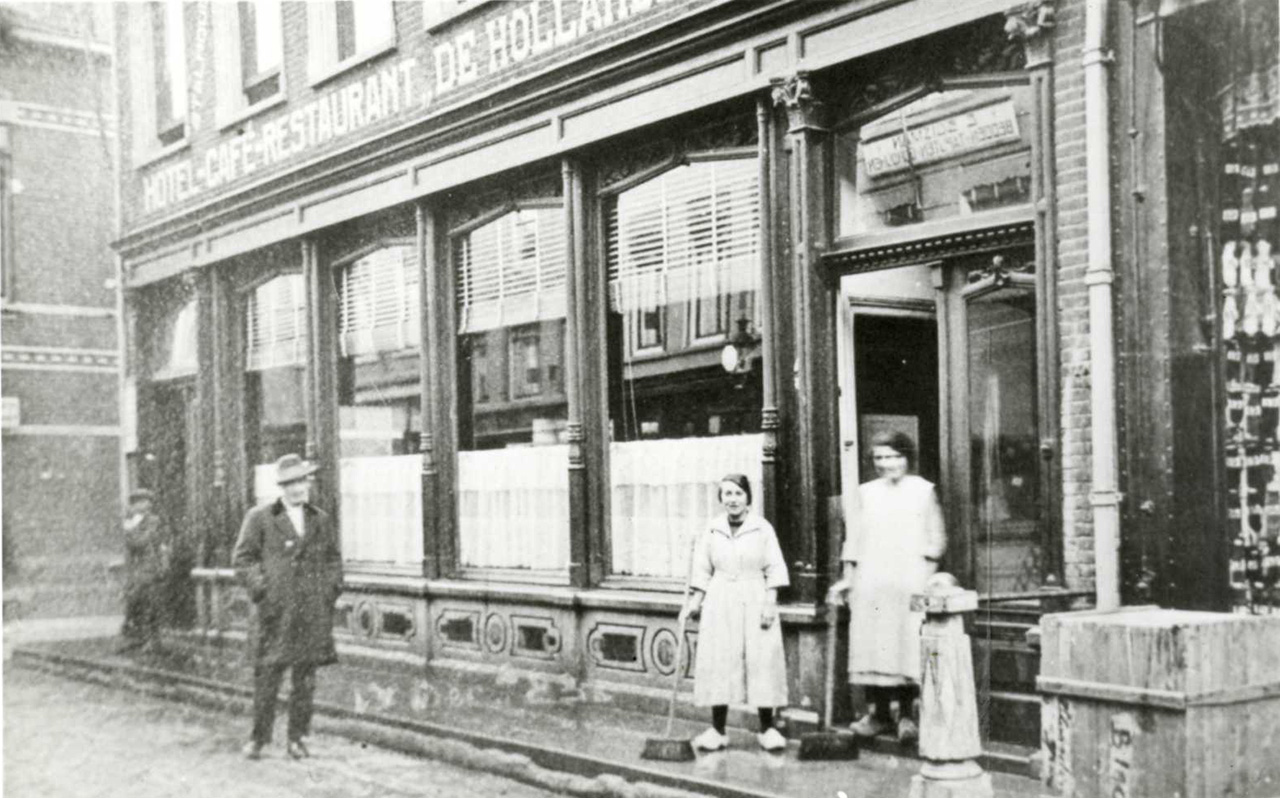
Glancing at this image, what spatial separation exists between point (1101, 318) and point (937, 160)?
5.12 ft

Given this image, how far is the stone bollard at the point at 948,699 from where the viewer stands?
19.1 feet

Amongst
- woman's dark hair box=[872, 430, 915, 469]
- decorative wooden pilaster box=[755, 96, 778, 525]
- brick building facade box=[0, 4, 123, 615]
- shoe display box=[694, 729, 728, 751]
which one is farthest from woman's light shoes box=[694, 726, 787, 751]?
brick building facade box=[0, 4, 123, 615]

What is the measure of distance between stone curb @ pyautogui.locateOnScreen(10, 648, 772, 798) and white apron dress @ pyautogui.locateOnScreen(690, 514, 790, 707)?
79 centimetres

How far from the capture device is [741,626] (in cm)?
773

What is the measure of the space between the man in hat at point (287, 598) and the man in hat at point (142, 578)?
16.1 ft

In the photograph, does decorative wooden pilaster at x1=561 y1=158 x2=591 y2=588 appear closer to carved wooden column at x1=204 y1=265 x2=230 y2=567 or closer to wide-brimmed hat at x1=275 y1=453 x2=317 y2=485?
wide-brimmed hat at x1=275 y1=453 x2=317 y2=485

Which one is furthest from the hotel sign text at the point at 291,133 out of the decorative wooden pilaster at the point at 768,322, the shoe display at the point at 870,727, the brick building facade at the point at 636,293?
the shoe display at the point at 870,727

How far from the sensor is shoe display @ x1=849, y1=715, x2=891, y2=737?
746cm

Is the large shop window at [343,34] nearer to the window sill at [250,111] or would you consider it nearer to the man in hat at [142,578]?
the window sill at [250,111]

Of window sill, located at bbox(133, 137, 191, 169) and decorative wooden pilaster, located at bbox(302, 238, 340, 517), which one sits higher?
window sill, located at bbox(133, 137, 191, 169)

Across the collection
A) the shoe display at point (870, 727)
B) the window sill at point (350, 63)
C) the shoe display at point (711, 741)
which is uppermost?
the window sill at point (350, 63)

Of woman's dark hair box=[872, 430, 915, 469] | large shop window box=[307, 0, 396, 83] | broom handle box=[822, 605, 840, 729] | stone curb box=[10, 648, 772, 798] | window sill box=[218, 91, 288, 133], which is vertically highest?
large shop window box=[307, 0, 396, 83]

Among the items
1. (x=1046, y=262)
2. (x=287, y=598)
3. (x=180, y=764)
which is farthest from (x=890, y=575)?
(x=180, y=764)

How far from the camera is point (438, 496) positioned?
1141cm
